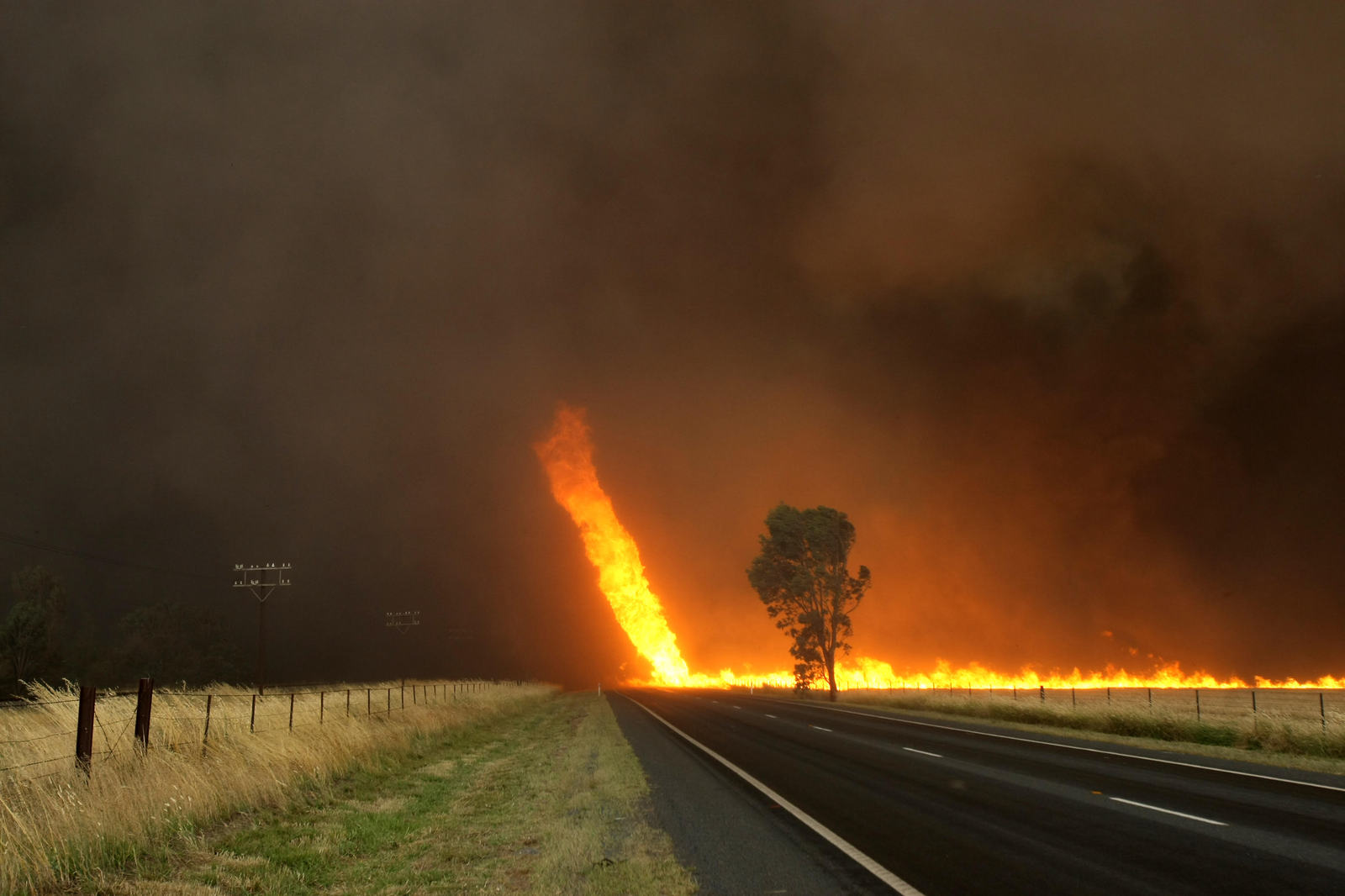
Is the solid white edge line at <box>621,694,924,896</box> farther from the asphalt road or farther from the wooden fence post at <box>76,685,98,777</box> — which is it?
the wooden fence post at <box>76,685,98,777</box>

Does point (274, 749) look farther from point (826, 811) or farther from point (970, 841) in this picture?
point (970, 841)

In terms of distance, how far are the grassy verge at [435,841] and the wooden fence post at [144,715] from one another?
2.61 metres

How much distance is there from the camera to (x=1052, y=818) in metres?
11.1

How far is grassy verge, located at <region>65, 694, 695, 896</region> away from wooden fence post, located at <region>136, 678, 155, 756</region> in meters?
2.61

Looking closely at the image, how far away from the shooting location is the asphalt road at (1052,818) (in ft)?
26.2

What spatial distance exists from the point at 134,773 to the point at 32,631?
89427 mm

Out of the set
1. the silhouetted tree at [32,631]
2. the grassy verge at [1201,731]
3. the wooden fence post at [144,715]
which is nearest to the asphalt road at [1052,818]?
the grassy verge at [1201,731]

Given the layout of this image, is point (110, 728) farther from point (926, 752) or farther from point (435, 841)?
→ point (926, 752)

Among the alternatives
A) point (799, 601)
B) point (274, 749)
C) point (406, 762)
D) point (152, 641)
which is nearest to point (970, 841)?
point (274, 749)

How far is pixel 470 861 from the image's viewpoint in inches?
389

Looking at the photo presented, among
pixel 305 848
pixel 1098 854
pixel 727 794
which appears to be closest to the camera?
pixel 1098 854

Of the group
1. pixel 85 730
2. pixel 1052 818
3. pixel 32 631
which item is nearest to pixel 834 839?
pixel 1052 818

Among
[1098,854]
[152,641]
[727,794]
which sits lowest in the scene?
[152,641]

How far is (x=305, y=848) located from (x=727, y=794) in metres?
6.90
